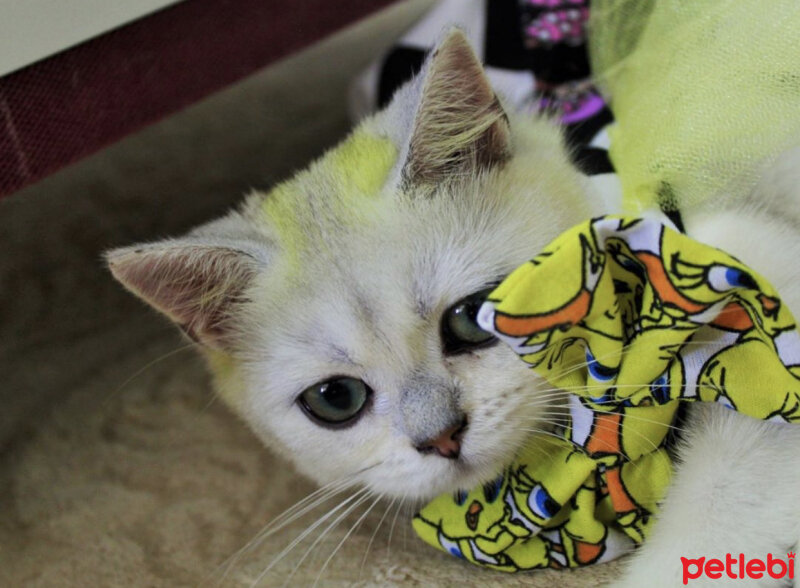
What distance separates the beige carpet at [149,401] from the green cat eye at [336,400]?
0.15 metres

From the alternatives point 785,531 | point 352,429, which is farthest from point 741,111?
point 352,429

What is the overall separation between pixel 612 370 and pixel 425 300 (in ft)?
0.63

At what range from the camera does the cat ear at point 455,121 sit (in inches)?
29.8

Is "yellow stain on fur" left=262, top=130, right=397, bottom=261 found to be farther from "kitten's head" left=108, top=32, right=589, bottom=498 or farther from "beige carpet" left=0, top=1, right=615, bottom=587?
"beige carpet" left=0, top=1, right=615, bottom=587

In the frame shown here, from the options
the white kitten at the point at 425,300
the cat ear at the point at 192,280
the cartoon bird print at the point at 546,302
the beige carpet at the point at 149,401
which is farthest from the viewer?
the beige carpet at the point at 149,401

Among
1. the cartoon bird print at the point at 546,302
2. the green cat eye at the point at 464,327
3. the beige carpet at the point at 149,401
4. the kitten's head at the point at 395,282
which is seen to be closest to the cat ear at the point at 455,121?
the kitten's head at the point at 395,282

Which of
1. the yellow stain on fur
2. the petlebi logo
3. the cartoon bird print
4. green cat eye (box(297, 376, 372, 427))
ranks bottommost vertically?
the petlebi logo

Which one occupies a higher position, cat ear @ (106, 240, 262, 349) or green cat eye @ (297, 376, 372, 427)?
cat ear @ (106, 240, 262, 349)

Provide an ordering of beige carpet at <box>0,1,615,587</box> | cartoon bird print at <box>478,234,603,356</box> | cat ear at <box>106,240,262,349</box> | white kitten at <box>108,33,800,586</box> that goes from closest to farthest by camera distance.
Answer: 1. cartoon bird print at <box>478,234,603,356</box>
2. white kitten at <box>108,33,800,586</box>
3. cat ear at <box>106,240,262,349</box>
4. beige carpet at <box>0,1,615,587</box>

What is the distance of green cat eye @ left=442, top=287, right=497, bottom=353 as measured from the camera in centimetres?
76

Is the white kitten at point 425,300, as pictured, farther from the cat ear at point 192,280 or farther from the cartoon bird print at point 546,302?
the cartoon bird print at point 546,302

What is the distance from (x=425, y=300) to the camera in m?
0.76

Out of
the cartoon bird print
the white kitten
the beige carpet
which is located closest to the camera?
the cartoon bird print

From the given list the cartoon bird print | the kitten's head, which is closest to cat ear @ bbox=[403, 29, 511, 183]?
the kitten's head
